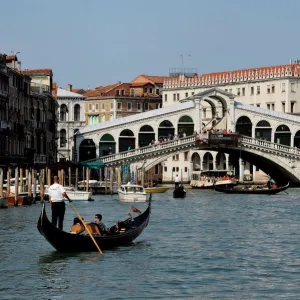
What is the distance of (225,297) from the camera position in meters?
17.4

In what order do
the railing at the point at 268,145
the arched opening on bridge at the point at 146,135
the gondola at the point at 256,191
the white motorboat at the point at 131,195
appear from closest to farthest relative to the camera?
the white motorboat at the point at 131,195 → the gondola at the point at 256,191 → the railing at the point at 268,145 → the arched opening on bridge at the point at 146,135

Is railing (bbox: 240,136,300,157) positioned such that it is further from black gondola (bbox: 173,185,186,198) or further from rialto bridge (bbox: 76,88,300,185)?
black gondola (bbox: 173,185,186,198)

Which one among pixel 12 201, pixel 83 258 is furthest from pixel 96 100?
pixel 83 258

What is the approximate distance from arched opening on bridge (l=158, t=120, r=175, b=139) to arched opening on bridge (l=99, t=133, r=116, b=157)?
2329 millimetres

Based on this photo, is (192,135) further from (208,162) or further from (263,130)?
(208,162)

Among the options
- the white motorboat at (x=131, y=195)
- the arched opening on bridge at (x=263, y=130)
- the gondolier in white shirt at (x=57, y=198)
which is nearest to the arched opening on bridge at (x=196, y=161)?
the arched opening on bridge at (x=263, y=130)

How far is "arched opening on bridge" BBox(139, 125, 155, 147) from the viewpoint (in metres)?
59.9

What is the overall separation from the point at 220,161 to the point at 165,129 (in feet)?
58.6

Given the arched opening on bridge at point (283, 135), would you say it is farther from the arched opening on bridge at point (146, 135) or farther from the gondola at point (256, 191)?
the gondola at point (256, 191)

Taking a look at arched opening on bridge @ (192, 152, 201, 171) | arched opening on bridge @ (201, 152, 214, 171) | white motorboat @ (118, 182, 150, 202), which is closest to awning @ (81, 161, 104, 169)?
white motorboat @ (118, 182, 150, 202)

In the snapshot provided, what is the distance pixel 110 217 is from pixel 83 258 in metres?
11.7

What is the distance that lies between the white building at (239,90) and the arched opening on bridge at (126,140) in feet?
32.3

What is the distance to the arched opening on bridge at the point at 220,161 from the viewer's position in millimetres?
77125

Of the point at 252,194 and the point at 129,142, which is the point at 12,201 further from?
the point at 129,142
